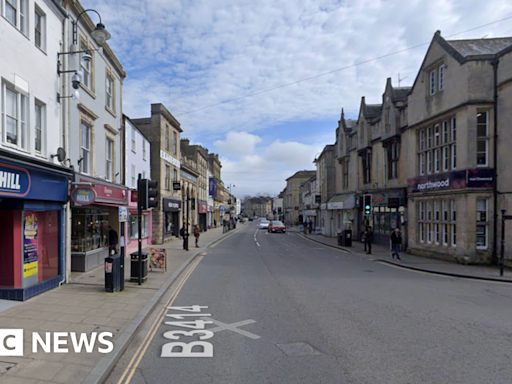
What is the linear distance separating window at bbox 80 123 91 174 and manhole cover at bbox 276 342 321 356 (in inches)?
426

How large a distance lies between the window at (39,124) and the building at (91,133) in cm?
104

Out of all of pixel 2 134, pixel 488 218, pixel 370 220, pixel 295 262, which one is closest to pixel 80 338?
pixel 2 134

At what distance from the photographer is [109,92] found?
16656 mm

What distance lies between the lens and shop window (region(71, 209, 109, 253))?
13.5 metres

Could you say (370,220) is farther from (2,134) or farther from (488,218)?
(2,134)

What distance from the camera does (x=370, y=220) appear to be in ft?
93.6

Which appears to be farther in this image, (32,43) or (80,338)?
(32,43)

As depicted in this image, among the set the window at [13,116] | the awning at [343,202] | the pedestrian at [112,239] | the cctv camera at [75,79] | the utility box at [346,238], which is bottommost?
the utility box at [346,238]

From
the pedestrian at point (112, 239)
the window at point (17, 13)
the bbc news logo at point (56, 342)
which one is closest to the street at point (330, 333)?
the bbc news logo at point (56, 342)

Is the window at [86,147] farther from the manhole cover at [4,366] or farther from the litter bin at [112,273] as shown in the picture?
the manhole cover at [4,366]

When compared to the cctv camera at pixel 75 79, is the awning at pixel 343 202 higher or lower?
lower

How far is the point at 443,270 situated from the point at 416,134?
8833mm

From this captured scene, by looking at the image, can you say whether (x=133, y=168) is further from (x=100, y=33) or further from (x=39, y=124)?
(x=100, y=33)

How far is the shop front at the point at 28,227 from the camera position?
867 centimetres
